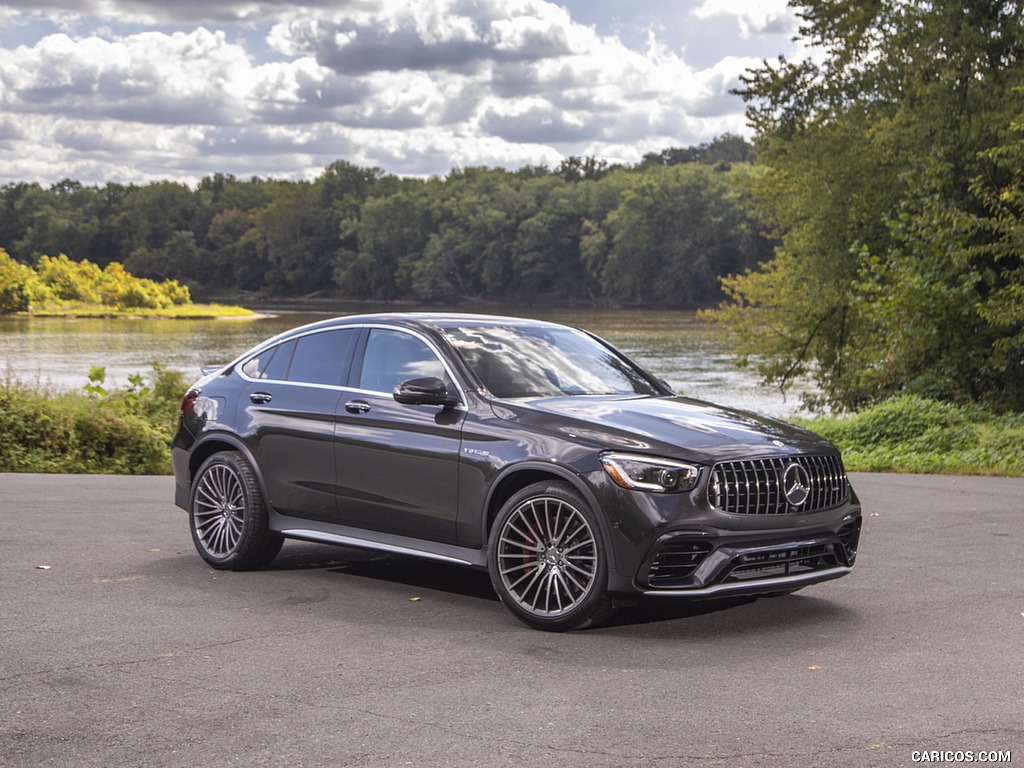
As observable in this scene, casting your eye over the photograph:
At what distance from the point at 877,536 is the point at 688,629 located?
4072mm

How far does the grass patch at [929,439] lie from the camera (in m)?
18.1

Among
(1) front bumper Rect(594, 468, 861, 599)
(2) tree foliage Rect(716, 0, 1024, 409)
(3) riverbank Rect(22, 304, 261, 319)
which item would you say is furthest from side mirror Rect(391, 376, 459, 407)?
(3) riverbank Rect(22, 304, 261, 319)

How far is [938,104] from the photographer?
91.2ft

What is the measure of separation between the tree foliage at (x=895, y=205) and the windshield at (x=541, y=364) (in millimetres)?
14782

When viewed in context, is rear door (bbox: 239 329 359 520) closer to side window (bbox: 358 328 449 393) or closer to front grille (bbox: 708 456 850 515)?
side window (bbox: 358 328 449 393)

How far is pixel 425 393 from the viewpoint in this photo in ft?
24.1

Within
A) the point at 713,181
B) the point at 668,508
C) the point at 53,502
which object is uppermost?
the point at 713,181

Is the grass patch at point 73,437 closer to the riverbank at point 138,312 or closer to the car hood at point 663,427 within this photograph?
the car hood at point 663,427

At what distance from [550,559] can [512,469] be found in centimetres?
53

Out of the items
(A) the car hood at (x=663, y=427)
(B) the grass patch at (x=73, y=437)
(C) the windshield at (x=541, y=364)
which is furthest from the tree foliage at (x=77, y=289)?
(A) the car hood at (x=663, y=427)

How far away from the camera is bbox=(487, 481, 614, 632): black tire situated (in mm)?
6680

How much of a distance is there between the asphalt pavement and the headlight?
82 cm

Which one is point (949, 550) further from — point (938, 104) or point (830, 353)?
point (830, 353)

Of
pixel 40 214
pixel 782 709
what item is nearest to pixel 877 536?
pixel 782 709
